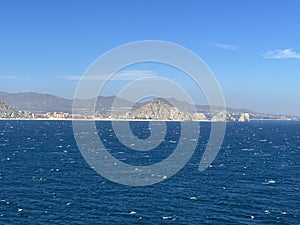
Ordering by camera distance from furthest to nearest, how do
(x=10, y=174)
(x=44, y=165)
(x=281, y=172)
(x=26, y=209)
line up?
(x=44, y=165), (x=281, y=172), (x=10, y=174), (x=26, y=209)

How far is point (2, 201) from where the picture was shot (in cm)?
9512

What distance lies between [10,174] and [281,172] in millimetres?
97243

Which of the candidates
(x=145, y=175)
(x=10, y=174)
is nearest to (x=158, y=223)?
(x=145, y=175)

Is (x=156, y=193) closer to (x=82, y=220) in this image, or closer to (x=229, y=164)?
(x=82, y=220)

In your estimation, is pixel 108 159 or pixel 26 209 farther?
pixel 108 159

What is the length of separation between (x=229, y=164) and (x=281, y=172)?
78.9 ft

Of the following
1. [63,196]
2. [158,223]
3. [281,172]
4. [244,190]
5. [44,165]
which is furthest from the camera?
[44,165]

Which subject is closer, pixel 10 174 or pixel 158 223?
pixel 158 223

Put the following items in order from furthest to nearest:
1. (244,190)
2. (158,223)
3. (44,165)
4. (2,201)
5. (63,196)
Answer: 1. (44,165)
2. (244,190)
3. (63,196)
4. (2,201)
5. (158,223)

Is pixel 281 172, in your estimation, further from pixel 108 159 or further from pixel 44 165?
pixel 44 165

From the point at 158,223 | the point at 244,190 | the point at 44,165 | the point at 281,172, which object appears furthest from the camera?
the point at 44,165

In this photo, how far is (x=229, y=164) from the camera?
160m

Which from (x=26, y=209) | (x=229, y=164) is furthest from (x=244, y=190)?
(x=26, y=209)

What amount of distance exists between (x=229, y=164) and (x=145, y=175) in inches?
1740
